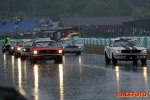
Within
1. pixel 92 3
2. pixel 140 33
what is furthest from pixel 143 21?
pixel 92 3

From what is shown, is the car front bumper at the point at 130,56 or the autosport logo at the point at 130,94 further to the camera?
the car front bumper at the point at 130,56

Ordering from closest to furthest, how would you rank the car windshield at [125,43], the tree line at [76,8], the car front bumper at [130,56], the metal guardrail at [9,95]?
the metal guardrail at [9,95] → the car front bumper at [130,56] → the car windshield at [125,43] → the tree line at [76,8]

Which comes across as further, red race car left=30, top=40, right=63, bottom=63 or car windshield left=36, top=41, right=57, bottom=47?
car windshield left=36, top=41, right=57, bottom=47

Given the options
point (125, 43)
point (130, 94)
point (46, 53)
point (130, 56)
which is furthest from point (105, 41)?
point (130, 94)

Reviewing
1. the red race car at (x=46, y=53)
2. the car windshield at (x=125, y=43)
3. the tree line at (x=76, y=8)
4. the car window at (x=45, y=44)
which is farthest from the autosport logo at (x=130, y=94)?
the tree line at (x=76, y=8)

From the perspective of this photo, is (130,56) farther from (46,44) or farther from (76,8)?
(76,8)

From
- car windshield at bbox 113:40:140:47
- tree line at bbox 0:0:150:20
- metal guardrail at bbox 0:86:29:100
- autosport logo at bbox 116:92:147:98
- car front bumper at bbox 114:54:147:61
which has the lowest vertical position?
autosport logo at bbox 116:92:147:98

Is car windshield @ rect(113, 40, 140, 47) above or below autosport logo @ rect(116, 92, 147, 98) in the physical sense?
above

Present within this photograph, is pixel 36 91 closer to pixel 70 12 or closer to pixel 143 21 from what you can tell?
pixel 143 21

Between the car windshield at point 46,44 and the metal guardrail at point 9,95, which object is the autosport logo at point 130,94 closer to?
the metal guardrail at point 9,95


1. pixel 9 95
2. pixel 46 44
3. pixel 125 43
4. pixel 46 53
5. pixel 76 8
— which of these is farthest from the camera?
pixel 76 8

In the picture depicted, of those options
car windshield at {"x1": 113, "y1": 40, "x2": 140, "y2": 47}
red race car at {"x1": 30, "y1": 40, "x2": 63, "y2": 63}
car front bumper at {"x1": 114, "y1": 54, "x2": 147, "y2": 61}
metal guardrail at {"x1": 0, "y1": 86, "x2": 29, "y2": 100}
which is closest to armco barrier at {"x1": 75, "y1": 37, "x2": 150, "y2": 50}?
red race car at {"x1": 30, "y1": 40, "x2": 63, "y2": 63}

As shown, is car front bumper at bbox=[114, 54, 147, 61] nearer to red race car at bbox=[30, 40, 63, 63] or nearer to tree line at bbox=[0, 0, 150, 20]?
red race car at bbox=[30, 40, 63, 63]

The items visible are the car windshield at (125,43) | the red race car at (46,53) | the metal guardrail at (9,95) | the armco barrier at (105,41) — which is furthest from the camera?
the armco barrier at (105,41)
